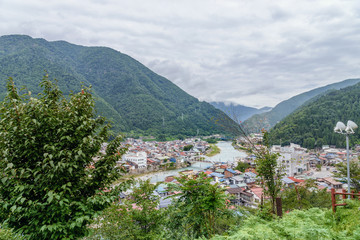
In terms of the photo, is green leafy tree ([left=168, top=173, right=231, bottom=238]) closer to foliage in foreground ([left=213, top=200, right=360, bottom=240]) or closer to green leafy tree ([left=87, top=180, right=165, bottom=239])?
foliage in foreground ([left=213, top=200, right=360, bottom=240])

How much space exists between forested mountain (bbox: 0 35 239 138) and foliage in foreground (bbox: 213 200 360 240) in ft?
164

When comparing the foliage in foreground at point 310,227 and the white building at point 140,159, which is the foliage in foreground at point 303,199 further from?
the white building at point 140,159

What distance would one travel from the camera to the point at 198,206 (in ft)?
12.1

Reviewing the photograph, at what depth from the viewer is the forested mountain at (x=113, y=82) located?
70188 mm

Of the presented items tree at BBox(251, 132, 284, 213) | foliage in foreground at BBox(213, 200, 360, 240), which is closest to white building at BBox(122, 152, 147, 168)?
tree at BBox(251, 132, 284, 213)

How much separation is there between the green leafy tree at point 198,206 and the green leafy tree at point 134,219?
151 cm

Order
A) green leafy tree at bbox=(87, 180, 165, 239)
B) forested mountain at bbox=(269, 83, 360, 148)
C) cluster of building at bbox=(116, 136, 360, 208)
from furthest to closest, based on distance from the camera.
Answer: forested mountain at bbox=(269, 83, 360, 148) < cluster of building at bbox=(116, 136, 360, 208) < green leafy tree at bbox=(87, 180, 165, 239)

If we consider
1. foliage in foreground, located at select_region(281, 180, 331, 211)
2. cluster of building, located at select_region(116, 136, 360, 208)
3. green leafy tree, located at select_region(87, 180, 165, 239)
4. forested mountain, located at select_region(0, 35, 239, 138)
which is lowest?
cluster of building, located at select_region(116, 136, 360, 208)

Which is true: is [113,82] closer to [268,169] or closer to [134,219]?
[134,219]

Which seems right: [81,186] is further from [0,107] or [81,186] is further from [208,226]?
[208,226]

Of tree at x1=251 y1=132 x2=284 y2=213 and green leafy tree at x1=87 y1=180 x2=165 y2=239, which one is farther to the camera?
green leafy tree at x1=87 y1=180 x2=165 y2=239

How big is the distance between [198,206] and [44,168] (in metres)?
2.51

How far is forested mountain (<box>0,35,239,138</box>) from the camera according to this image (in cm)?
7019

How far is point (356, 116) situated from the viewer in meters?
48.2
